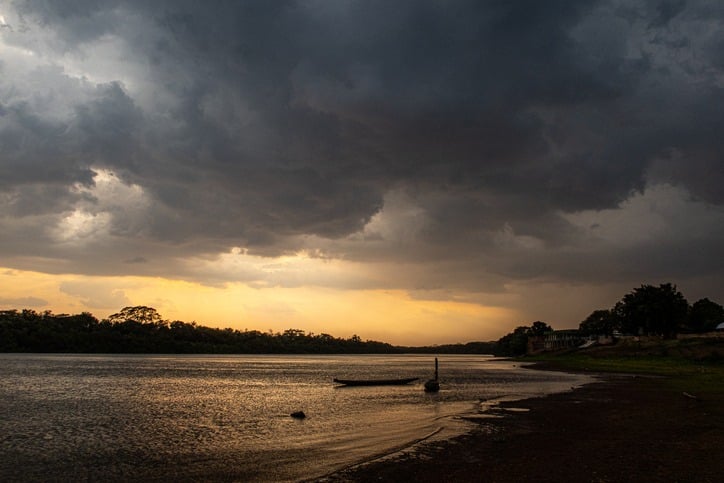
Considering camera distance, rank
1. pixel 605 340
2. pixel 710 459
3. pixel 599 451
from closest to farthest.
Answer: pixel 710 459
pixel 599 451
pixel 605 340

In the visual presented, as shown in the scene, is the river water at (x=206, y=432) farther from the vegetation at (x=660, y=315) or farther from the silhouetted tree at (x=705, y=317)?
the silhouetted tree at (x=705, y=317)

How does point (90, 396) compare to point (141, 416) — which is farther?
point (90, 396)

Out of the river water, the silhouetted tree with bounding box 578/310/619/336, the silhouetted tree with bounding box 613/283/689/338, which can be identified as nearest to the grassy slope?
the silhouetted tree with bounding box 613/283/689/338

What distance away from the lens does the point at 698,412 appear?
3316 cm

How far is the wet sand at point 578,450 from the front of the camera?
18547 mm

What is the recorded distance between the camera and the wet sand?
60.8 ft

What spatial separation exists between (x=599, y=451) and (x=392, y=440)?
34.8 ft

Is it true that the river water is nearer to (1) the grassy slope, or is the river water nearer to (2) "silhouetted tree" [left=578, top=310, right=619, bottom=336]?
(1) the grassy slope

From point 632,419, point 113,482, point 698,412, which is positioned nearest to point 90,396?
point 113,482

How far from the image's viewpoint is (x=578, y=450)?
898 inches

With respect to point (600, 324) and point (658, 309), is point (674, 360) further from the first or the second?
point (600, 324)

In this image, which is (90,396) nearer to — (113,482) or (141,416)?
(141,416)

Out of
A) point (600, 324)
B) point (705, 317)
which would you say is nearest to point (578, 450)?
point (705, 317)

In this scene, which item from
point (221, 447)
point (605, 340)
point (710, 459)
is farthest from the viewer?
point (605, 340)
